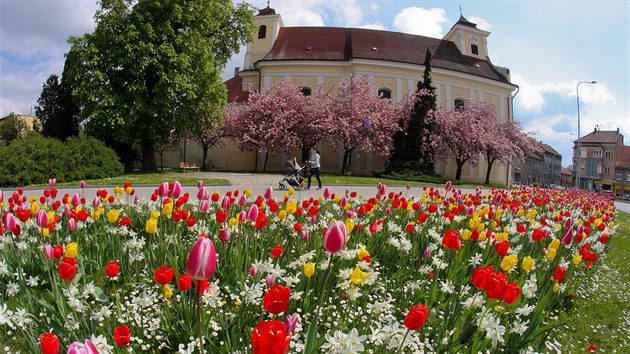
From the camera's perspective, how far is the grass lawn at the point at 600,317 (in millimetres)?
3815

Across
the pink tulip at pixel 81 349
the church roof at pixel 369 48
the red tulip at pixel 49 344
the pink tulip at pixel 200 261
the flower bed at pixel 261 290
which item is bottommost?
the flower bed at pixel 261 290

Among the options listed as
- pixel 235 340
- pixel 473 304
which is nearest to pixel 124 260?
pixel 235 340

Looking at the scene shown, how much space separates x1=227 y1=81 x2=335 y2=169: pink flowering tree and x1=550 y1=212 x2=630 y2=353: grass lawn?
30294 millimetres

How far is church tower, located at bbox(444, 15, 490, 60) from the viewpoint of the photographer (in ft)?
175

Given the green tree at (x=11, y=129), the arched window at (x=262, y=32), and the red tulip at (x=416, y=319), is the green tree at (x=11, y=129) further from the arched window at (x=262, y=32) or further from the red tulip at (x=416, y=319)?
the red tulip at (x=416, y=319)

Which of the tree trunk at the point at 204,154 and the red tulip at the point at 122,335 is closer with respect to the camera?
the red tulip at the point at 122,335

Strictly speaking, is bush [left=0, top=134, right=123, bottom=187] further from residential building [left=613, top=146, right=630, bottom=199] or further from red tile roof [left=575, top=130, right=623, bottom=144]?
red tile roof [left=575, top=130, right=623, bottom=144]

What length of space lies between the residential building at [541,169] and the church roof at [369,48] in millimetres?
49672

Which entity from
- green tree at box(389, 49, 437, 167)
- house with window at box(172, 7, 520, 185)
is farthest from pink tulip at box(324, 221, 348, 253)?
house with window at box(172, 7, 520, 185)

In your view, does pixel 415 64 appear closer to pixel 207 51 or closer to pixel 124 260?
pixel 207 51

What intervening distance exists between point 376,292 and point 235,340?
190cm

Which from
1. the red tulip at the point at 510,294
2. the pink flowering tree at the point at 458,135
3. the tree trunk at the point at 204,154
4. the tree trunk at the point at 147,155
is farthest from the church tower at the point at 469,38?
the red tulip at the point at 510,294

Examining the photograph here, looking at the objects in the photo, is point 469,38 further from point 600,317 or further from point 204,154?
point 600,317

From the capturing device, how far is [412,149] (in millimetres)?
35969
